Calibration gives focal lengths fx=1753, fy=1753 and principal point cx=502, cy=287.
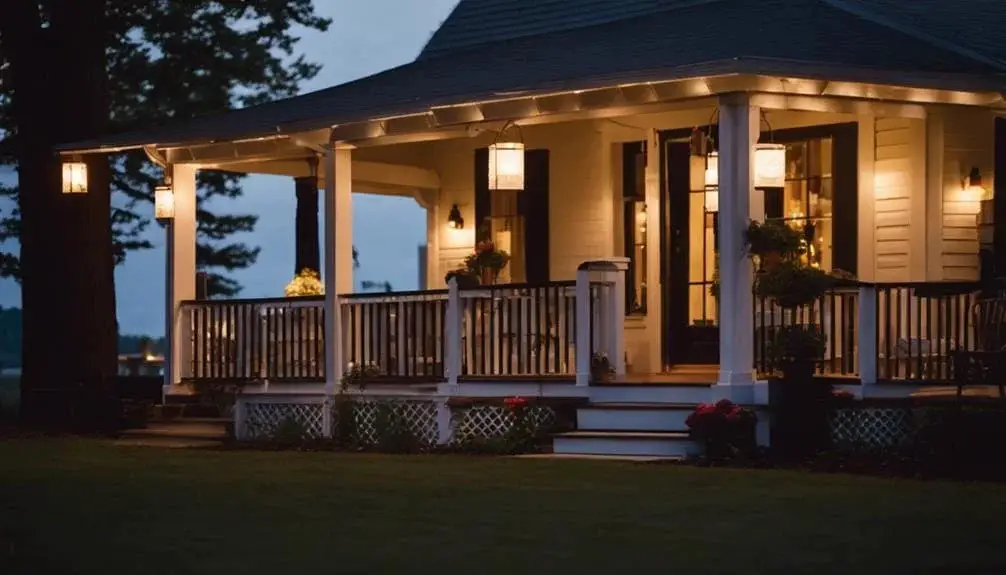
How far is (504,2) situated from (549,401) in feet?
24.1

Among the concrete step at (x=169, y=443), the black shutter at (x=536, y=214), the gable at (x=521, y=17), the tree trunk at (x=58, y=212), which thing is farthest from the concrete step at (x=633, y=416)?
the tree trunk at (x=58, y=212)

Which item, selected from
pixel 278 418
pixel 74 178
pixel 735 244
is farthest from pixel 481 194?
pixel 735 244

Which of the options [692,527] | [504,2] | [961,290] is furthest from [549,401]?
[504,2]

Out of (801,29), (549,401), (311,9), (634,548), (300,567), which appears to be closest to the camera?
(300,567)

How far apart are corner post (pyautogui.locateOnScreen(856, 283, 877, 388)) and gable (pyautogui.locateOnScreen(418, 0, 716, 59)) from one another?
5859 mm

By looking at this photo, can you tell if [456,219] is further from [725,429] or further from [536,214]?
[725,429]

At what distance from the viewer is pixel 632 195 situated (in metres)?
18.9

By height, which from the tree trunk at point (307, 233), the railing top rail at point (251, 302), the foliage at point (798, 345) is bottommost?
the foliage at point (798, 345)

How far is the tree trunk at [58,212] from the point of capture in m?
22.4

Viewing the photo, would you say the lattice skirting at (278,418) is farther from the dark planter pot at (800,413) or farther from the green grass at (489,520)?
the dark planter pot at (800,413)

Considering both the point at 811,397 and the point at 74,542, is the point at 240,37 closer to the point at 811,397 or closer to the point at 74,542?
the point at 811,397

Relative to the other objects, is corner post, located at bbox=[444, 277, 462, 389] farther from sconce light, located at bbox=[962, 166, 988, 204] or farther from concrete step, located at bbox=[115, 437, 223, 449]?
sconce light, located at bbox=[962, 166, 988, 204]

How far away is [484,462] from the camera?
1494 cm

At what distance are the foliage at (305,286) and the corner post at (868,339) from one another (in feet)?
23.8
